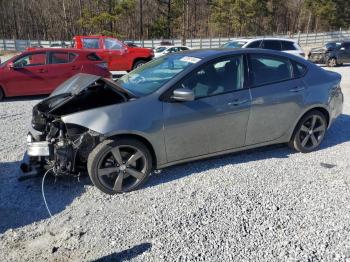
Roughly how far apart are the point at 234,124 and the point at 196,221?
1.53 meters

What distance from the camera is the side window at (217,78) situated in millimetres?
4191

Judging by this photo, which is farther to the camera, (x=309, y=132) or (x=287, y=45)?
(x=287, y=45)

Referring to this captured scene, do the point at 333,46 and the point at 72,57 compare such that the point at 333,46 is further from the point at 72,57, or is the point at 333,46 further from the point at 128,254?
the point at 128,254

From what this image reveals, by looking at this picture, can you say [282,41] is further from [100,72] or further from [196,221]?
[196,221]

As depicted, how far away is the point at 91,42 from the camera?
1400 cm

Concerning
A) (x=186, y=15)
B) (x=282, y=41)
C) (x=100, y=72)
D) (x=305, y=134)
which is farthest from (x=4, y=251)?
(x=186, y=15)

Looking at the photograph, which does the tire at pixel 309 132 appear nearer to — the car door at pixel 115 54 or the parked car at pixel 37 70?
the parked car at pixel 37 70

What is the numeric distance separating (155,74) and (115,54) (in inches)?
389

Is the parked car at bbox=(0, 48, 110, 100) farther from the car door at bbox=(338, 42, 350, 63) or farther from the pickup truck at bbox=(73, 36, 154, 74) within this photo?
the car door at bbox=(338, 42, 350, 63)

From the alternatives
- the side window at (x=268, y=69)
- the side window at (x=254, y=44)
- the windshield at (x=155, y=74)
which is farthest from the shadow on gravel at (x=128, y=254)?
the side window at (x=254, y=44)

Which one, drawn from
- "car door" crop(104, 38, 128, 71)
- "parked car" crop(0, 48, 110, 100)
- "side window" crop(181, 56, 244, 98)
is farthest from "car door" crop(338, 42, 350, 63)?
"side window" crop(181, 56, 244, 98)

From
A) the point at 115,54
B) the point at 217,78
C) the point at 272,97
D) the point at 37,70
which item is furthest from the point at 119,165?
the point at 115,54

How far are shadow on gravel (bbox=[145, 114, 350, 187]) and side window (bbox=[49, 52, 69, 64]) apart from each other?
260 inches

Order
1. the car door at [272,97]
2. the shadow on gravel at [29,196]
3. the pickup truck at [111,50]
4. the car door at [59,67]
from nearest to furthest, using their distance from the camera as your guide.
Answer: the shadow on gravel at [29,196] → the car door at [272,97] → the car door at [59,67] → the pickup truck at [111,50]
